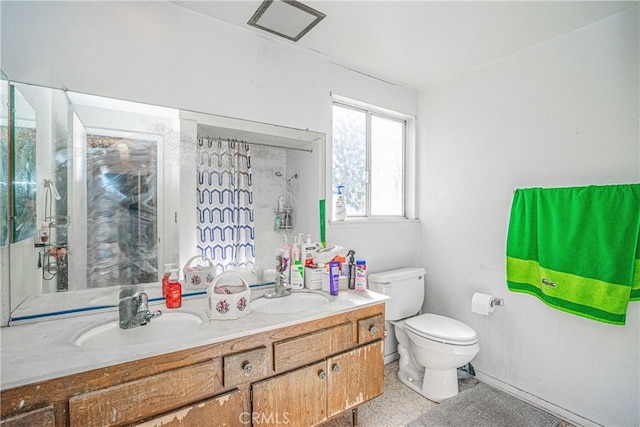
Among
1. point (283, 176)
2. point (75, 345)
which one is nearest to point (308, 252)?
point (283, 176)

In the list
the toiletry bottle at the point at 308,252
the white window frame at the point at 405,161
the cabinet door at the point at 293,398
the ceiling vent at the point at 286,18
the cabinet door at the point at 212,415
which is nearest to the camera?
the cabinet door at the point at 212,415

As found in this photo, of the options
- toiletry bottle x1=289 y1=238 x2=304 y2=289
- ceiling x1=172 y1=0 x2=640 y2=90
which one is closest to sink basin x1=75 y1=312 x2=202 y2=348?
toiletry bottle x1=289 y1=238 x2=304 y2=289

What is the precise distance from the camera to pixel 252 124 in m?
1.83

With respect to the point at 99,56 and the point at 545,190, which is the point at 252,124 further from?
the point at 545,190

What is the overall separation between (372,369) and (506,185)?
1550 millimetres

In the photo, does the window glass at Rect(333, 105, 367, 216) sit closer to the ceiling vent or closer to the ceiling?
the ceiling

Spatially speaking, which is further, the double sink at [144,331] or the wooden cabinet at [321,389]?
the wooden cabinet at [321,389]

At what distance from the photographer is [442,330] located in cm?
200

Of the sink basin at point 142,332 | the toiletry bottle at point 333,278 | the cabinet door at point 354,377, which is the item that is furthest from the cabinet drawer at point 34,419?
the toiletry bottle at point 333,278

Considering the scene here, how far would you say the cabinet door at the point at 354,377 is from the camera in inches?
60.0

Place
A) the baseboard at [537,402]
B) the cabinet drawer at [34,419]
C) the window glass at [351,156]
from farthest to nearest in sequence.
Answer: the window glass at [351,156] < the baseboard at [537,402] < the cabinet drawer at [34,419]

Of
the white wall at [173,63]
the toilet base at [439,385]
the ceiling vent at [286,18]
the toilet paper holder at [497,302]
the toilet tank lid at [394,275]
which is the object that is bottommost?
the toilet base at [439,385]

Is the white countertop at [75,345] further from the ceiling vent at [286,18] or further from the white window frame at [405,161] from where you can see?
the ceiling vent at [286,18]

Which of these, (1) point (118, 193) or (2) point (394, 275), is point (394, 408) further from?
(1) point (118, 193)
